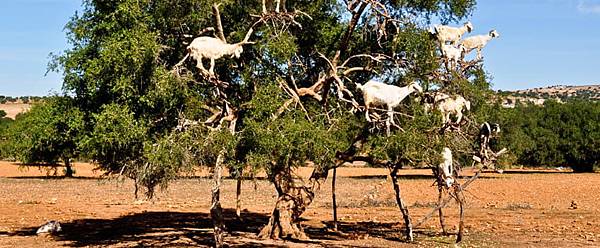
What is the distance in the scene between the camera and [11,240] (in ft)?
64.9

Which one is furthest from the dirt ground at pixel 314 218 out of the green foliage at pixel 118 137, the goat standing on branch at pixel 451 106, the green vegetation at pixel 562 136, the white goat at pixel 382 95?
the green vegetation at pixel 562 136

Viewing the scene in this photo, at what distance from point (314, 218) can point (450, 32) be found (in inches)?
462

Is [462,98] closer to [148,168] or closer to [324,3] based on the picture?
[324,3]

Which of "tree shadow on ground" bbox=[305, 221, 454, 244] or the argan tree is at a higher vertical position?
the argan tree

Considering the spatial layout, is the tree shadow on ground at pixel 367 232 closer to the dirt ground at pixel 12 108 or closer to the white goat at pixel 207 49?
the white goat at pixel 207 49

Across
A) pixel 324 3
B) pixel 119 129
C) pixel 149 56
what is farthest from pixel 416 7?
pixel 119 129

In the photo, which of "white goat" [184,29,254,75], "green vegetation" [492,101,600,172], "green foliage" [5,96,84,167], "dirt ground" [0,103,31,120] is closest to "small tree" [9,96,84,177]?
"green foliage" [5,96,84,167]

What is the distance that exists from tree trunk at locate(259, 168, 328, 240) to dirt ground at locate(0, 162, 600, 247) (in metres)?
0.59

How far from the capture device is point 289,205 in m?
18.9

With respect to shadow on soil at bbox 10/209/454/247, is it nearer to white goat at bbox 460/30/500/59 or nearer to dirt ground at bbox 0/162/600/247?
dirt ground at bbox 0/162/600/247

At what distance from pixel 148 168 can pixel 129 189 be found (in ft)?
98.6

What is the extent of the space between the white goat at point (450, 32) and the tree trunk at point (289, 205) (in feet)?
16.0

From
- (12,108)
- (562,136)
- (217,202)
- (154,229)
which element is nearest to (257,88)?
(217,202)

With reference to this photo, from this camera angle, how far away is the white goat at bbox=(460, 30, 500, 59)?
54.4 feet
